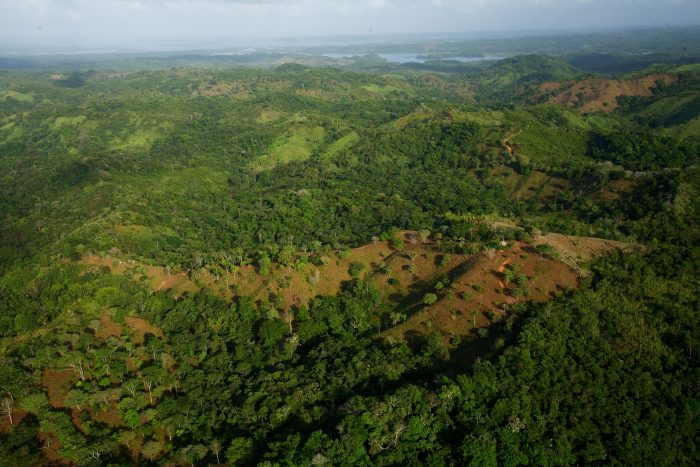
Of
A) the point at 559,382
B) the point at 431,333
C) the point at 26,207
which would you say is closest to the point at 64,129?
Result: the point at 26,207

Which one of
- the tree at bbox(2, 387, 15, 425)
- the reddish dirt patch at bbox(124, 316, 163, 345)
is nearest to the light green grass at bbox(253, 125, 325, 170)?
the reddish dirt patch at bbox(124, 316, 163, 345)

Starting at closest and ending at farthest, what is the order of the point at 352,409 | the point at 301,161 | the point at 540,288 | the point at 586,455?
1. the point at 586,455
2. the point at 352,409
3. the point at 540,288
4. the point at 301,161

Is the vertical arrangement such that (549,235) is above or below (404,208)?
above

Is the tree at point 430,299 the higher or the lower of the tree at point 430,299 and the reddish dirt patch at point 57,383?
the higher

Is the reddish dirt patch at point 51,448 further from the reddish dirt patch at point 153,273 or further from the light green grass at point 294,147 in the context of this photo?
the light green grass at point 294,147

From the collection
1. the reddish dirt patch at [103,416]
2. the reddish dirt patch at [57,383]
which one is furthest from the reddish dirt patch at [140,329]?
the reddish dirt patch at [103,416]

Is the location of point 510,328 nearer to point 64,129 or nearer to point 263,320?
point 263,320

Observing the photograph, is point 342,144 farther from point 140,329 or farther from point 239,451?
point 239,451

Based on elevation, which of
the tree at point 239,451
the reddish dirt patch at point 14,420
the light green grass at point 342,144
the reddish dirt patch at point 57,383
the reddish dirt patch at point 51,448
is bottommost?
the reddish dirt patch at point 51,448
